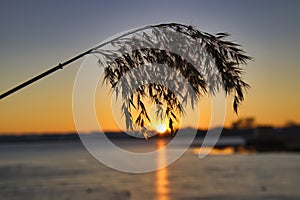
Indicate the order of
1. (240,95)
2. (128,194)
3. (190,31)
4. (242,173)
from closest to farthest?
(190,31), (240,95), (128,194), (242,173)

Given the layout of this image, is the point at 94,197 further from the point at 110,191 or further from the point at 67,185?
the point at 67,185

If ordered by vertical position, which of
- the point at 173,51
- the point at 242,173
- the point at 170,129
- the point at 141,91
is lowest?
the point at 242,173

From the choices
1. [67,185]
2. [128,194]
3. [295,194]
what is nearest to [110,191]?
[128,194]

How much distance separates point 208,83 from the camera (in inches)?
127

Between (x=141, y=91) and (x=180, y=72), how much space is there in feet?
0.91

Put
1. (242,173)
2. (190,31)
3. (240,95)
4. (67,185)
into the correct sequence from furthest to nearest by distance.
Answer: (242,173) < (67,185) < (240,95) < (190,31)

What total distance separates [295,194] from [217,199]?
545cm

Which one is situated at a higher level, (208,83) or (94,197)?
(208,83)

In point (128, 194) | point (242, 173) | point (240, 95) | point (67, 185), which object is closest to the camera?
point (240, 95)

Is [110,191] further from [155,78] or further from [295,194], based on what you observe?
[155,78]

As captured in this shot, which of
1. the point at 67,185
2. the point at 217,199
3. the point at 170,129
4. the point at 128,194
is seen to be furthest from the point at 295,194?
the point at 170,129

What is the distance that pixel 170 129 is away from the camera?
3324mm

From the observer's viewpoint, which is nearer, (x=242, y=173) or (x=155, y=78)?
(x=155, y=78)

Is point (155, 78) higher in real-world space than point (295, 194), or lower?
higher
